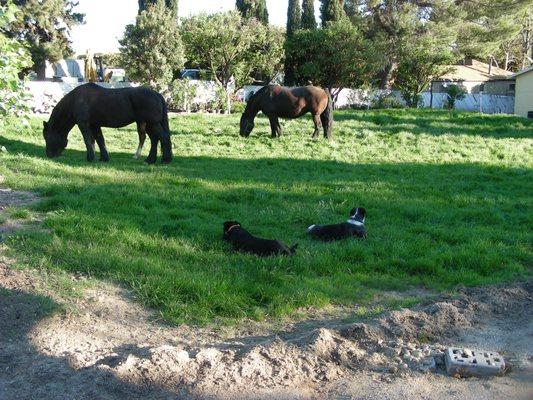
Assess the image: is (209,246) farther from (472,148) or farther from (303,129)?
(303,129)

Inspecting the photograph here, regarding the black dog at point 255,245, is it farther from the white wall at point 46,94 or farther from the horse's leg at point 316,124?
the white wall at point 46,94

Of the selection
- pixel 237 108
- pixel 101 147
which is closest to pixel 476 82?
pixel 237 108

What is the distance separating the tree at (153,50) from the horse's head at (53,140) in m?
16.8

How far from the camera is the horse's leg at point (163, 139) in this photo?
14844 millimetres

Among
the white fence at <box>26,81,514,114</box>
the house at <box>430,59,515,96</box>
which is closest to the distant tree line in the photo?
the white fence at <box>26,81,514,114</box>

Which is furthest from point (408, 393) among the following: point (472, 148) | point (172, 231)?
point (472, 148)

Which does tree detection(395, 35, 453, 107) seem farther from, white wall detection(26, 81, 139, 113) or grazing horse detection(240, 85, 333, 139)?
white wall detection(26, 81, 139, 113)

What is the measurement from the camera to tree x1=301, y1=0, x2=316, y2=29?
45.9 m

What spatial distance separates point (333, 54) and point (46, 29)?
20.6 metres

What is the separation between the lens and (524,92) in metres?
39.3

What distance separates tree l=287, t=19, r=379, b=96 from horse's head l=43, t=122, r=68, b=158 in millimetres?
26196

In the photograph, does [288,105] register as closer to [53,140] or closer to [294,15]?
[53,140]

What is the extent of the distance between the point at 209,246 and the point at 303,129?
1512 cm

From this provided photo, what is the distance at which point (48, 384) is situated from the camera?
13.5ft
